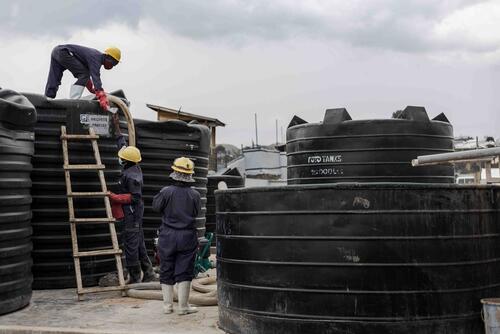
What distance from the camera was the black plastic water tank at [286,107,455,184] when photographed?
25.1 ft

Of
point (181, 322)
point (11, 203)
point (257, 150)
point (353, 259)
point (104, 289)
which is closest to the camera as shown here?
point (353, 259)

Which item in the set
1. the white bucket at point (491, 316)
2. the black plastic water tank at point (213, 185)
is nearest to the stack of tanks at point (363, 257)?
the white bucket at point (491, 316)

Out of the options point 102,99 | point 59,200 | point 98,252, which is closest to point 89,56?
point 102,99

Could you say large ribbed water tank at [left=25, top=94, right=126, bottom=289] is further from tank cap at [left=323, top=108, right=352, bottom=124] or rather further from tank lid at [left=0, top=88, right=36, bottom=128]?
tank cap at [left=323, top=108, right=352, bottom=124]

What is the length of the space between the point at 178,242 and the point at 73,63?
12.5 ft

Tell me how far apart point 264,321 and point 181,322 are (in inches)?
45.8

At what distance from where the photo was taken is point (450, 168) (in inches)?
324

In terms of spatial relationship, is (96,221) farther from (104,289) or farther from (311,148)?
(311,148)

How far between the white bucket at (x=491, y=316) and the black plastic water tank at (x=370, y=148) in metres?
3.08

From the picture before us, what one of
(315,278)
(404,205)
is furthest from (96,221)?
(404,205)

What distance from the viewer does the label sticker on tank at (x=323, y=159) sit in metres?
7.78

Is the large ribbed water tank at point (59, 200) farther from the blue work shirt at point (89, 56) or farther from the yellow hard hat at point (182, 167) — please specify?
the yellow hard hat at point (182, 167)

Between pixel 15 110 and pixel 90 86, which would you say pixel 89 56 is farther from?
pixel 15 110

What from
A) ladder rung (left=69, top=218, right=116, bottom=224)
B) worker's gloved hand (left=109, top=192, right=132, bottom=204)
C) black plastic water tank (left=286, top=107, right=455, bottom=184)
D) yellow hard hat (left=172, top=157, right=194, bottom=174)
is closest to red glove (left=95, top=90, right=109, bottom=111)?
worker's gloved hand (left=109, top=192, right=132, bottom=204)
